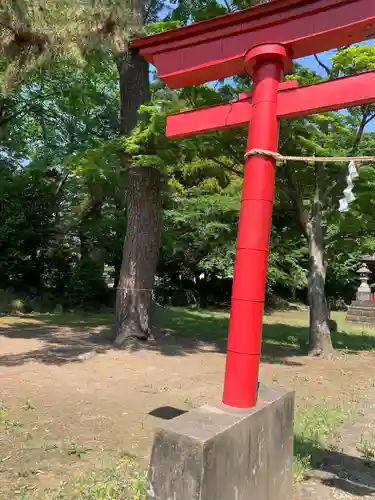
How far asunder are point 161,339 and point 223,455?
26.2ft

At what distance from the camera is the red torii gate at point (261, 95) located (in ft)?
10.2

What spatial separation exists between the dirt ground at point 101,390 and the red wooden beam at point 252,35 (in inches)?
123

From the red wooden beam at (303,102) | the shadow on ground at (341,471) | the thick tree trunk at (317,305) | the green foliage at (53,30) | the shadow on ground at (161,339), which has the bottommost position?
the shadow on ground at (341,471)

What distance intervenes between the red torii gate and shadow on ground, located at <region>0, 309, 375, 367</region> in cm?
548

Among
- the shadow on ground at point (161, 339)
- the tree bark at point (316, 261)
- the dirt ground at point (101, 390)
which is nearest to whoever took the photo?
the dirt ground at point (101, 390)

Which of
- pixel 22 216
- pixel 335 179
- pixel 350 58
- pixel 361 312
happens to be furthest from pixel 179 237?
pixel 350 58

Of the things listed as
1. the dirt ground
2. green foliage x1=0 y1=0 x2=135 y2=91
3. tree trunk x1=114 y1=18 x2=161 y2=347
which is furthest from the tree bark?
green foliage x1=0 y1=0 x2=135 y2=91

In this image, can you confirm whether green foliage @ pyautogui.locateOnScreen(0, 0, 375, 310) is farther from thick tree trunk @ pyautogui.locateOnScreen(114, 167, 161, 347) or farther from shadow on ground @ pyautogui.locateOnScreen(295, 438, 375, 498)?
shadow on ground @ pyautogui.locateOnScreen(295, 438, 375, 498)

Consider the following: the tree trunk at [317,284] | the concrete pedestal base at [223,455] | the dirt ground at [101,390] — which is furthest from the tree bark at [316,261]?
the concrete pedestal base at [223,455]

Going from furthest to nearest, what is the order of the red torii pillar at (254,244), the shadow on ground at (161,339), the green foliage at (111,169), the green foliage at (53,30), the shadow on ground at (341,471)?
the shadow on ground at (161,339)
the green foliage at (111,169)
the green foliage at (53,30)
the shadow on ground at (341,471)
the red torii pillar at (254,244)

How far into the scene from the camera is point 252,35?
3.31 metres

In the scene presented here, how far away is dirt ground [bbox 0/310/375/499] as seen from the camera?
3939 millimetres

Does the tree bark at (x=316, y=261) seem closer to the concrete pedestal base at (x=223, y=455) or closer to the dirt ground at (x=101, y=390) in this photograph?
the dirt ground at (x=101, y=390)

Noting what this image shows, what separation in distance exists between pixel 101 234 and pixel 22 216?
138 inches
